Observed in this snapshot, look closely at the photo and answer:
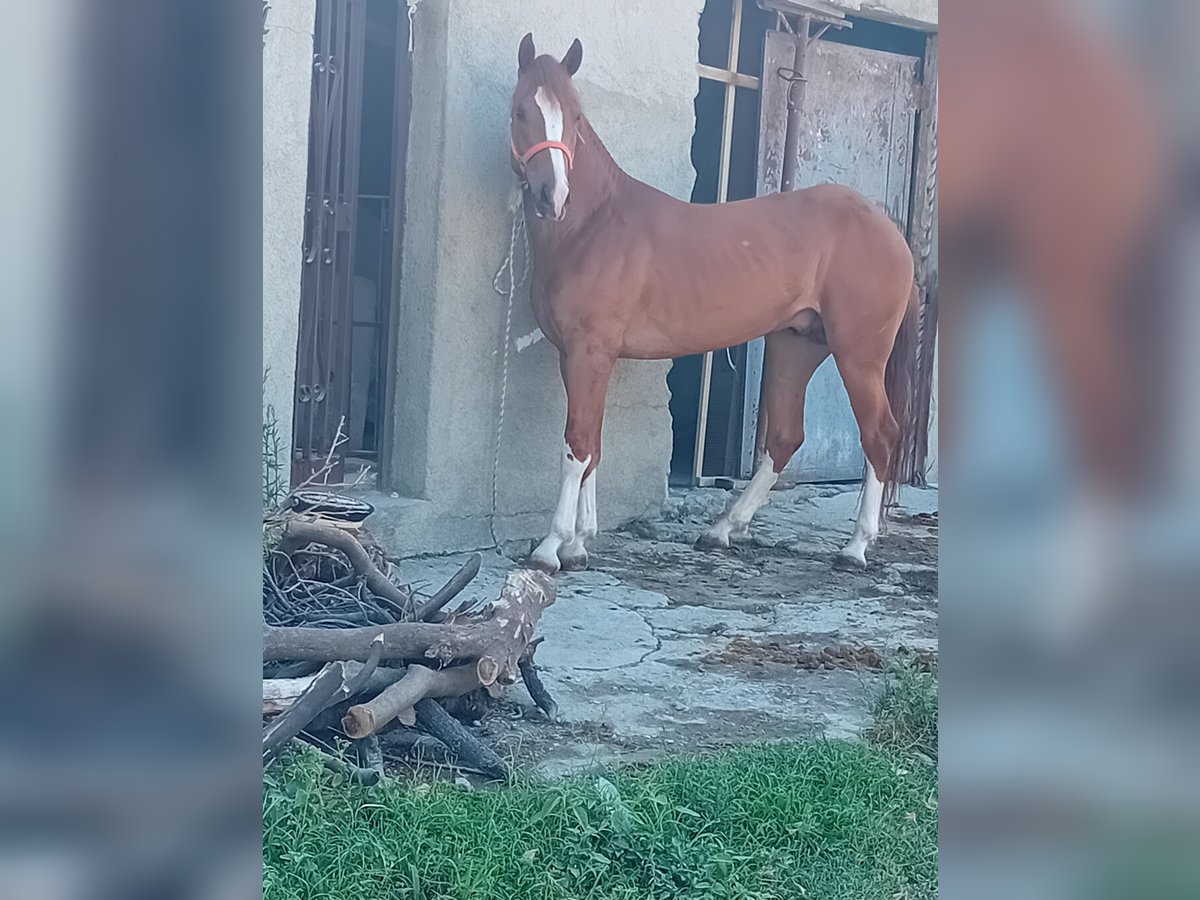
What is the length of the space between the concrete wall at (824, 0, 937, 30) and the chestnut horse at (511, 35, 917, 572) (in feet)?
5.47

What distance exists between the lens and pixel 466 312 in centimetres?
424

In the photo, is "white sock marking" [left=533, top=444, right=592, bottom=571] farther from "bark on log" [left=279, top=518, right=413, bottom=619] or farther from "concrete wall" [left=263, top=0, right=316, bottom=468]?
"bark on log" [left=279, top=518, right=413, bottom=619]

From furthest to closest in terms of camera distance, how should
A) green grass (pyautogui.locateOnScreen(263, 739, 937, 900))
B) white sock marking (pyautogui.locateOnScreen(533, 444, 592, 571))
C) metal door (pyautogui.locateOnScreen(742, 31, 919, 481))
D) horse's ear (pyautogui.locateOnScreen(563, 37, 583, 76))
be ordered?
metal door (pyautogui.locateOnScreen(742, 31, 919, 481)) < white sock marking (pyautogui.locateOnScreen(533, 444, 592, 571)) < horse's ear (pyautogui.locateOnScreen(563, 37, 583, 76)) < green grass (pyautogui.locateOnScreen(263, 739, 937, 900))

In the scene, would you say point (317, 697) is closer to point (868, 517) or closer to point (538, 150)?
point (538, 150)

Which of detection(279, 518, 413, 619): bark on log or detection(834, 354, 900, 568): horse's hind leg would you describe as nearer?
detection(279, 518, 413, 619): bark on log

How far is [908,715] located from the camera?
8.67 ft

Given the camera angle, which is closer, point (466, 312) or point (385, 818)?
point (385, 818)

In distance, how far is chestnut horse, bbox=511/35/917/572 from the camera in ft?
14.0

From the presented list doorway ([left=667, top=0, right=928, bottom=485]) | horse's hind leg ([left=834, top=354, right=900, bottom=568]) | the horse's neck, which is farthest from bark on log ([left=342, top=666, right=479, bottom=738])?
doorway ([left=667, top=0, right=928, bottom=485])
